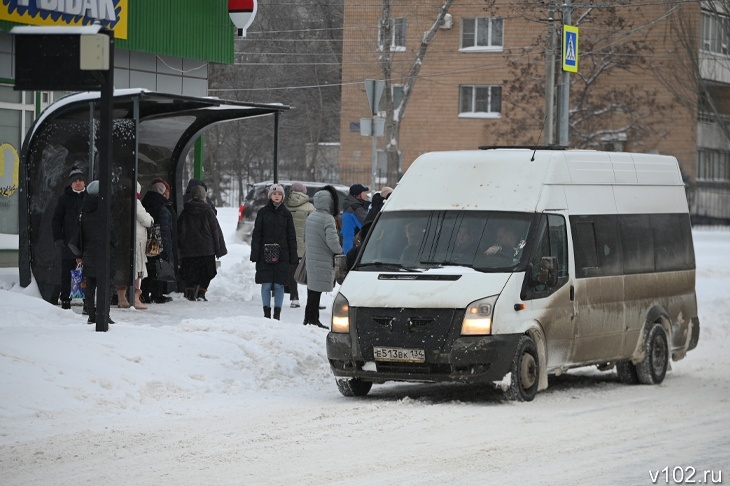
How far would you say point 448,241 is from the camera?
12.3m

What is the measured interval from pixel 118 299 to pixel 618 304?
771 centimetres

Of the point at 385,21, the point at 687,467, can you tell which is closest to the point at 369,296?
the point at 687,467

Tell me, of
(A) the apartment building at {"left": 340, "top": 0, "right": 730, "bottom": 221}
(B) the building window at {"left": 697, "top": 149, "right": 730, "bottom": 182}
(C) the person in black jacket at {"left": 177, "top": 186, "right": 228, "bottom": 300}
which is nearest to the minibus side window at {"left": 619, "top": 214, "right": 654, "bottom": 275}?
(C) the person in black jacket at {"left": 177, "top": 186, "right": 228, "bottom": 300}

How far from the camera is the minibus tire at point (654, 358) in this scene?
13.6 meters

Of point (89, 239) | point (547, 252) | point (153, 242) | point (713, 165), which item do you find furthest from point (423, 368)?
point (713, 165)

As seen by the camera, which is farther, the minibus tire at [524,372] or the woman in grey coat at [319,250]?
the woman in grey coat at [319,250]

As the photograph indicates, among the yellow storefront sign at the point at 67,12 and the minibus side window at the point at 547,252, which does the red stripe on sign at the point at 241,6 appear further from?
the minibus side window at the point at 547,252

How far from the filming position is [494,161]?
1270 cm

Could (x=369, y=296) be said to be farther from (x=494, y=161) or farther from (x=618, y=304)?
(x=618, y=304)

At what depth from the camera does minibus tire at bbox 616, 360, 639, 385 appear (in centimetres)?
1364

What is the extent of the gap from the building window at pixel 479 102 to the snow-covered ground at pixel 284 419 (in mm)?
37035

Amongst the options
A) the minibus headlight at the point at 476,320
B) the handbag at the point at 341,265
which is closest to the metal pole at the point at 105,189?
the handbag at the point at 341,265

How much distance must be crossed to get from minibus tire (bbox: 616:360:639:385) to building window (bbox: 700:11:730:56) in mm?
22876

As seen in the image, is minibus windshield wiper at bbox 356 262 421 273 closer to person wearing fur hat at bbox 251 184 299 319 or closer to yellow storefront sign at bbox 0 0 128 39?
person wearing fur hat at bbox 251 184 299 319
